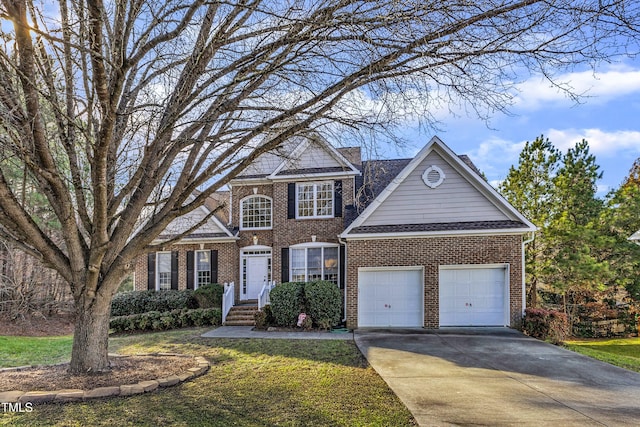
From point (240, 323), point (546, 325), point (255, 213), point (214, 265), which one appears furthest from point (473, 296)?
point (214, 265)

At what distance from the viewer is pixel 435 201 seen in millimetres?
13273

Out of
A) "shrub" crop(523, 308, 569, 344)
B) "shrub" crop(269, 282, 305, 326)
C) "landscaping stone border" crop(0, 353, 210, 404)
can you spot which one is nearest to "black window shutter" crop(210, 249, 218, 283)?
"shrub" crop(269, 282, 305, 326)

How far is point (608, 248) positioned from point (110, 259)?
20.3 m

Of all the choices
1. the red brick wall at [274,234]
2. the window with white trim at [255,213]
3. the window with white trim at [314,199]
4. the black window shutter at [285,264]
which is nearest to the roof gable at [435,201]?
the red brick wall at [274,234]

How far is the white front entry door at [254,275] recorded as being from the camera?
16.5 meters

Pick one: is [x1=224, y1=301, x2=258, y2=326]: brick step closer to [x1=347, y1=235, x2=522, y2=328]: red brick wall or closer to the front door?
the front door

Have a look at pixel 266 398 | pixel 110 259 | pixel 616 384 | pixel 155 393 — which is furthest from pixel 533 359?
pixel 110 259

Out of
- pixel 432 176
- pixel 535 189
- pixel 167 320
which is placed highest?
pixel 535 189

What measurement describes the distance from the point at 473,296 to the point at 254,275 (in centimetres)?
882

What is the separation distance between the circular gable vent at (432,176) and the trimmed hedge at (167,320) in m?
9.00

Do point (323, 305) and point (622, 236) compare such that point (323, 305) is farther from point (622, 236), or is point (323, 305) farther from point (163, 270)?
point (622, 236)

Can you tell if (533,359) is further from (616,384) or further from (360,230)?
(360,230)

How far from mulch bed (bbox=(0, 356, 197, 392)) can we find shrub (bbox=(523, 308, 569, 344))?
9.82m

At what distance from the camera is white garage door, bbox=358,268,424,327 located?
1300 cm
